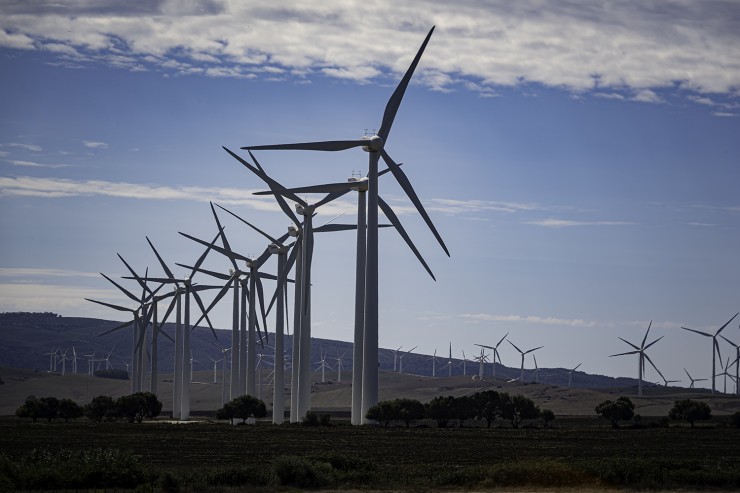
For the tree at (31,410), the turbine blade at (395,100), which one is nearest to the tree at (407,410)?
the turbine blade at (395,100)

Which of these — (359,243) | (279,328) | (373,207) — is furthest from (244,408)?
(373,207)

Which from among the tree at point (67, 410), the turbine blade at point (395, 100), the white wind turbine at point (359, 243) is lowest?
the tree at point (67, 410)

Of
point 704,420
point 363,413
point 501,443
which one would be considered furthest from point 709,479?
point 704,420

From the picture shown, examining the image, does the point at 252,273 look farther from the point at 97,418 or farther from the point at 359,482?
the point at 359,482

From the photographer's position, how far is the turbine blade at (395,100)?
90900 millimetres

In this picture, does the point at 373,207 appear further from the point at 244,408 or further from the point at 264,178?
the point at 244,408

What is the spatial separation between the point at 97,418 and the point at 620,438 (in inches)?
3082

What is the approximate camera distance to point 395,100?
97.1m

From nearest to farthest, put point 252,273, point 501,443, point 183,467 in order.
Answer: point 183,467 → point 501,443 → point 252,273

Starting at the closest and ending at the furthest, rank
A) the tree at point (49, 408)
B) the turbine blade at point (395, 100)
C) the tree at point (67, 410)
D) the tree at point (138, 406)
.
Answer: the turbine blade at point (395, 100) → the tree at point (138, 406) → the tree at point (67, 410) → the tree at point (49, 408)

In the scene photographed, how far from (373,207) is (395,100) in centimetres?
961

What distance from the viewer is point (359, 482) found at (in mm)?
53312

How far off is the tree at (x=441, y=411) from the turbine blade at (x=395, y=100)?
130 feet

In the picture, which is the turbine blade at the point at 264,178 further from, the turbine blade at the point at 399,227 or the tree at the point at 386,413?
the tree at the point at 386,413
